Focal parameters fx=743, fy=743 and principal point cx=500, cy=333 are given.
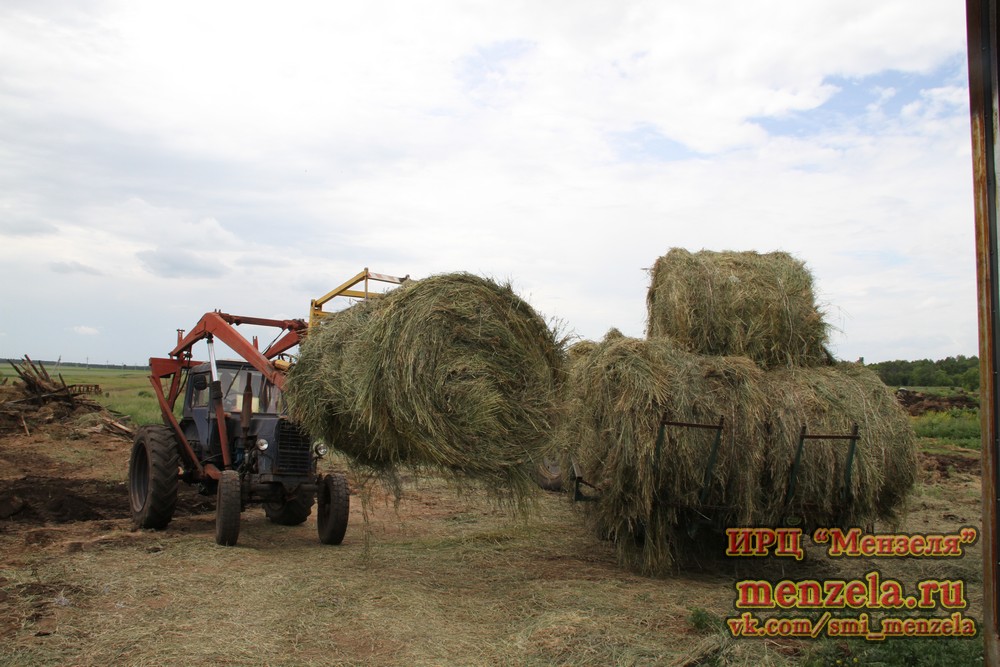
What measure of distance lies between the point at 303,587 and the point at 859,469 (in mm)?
5194

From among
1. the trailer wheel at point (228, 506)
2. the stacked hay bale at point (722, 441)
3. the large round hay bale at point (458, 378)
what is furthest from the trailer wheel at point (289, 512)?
the stacked hay bale at point (722, 441)

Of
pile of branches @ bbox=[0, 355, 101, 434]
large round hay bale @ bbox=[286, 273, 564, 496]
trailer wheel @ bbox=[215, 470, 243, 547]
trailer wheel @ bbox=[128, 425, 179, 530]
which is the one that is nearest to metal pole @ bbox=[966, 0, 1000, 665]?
large round hay bale @ bbox=[286, 273, 564, 496]

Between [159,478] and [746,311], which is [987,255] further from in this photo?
[159,478]

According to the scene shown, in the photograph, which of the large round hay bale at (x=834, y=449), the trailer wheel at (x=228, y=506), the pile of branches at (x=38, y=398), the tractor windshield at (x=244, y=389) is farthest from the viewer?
the pile of branches at (x=38, y=398)

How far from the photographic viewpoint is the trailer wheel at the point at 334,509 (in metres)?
8.81

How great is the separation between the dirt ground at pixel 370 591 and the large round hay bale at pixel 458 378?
906 millimetres

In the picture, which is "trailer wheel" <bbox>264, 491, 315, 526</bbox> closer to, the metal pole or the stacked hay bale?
the stacked hay bale

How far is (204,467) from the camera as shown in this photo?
9.32 m

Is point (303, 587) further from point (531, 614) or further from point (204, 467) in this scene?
point (204, 467)

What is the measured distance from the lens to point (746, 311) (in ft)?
26.1

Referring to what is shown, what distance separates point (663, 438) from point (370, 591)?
9.66 feet

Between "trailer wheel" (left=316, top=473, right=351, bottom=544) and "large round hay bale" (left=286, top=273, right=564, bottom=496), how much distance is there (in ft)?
9.09

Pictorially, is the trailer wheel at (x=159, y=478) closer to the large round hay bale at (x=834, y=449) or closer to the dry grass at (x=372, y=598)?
the dry grass at (x=372, y=598)

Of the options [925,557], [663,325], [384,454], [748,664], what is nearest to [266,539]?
[384,454]
